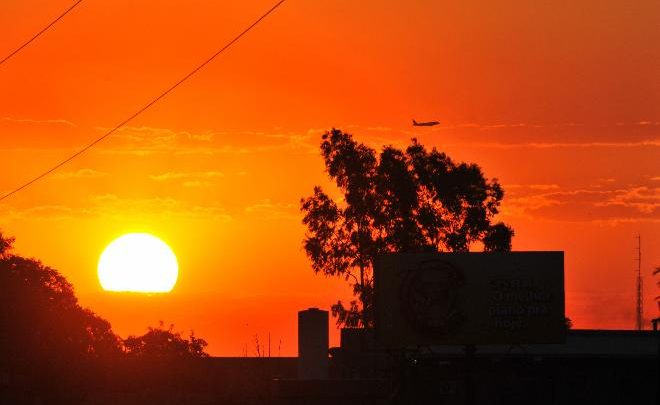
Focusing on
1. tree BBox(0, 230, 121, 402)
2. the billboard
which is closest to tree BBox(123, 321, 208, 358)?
tree BBox(0, 230, 121, 402)

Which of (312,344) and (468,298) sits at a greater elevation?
(468,298)

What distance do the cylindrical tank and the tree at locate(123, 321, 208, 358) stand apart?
19238mm

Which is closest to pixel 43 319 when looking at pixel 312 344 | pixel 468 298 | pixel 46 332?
pixel 46 332

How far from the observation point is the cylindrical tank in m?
74.8

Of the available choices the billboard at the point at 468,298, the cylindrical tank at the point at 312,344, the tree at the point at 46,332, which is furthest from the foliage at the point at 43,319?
the billboard at the point at 468,298

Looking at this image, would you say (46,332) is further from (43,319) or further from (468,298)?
(468,298)

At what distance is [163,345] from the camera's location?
95688 millimetres

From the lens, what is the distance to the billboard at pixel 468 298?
181 ft

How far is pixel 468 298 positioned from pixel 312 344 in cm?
2259

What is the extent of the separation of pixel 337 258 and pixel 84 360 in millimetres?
18210

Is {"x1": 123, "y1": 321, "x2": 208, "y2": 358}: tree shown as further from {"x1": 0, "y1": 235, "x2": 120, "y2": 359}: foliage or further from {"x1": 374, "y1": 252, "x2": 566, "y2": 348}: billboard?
{"x1": 374, "y1": 252, "x2": 566, "y2": 348}: billboard

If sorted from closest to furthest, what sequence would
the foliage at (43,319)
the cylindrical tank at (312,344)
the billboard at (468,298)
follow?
the billboard at (468,298), the cylindrical tank at (312,344), the foliage at (43,319)

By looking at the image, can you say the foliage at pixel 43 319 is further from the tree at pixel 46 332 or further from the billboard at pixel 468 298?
the billboard at pixel 468 298

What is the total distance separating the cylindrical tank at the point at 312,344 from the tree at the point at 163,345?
19238mm
